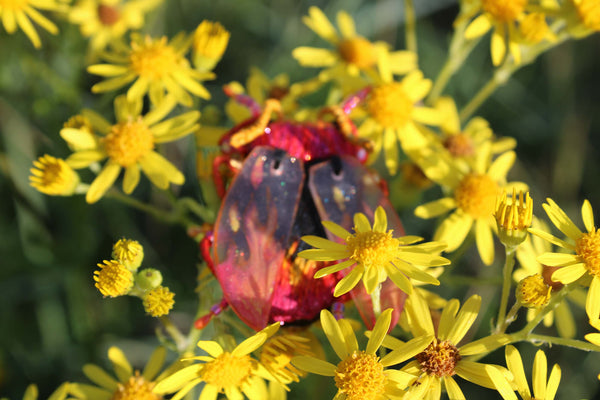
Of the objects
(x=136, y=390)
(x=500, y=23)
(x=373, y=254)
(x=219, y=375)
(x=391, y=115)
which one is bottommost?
(x=136, y=390)

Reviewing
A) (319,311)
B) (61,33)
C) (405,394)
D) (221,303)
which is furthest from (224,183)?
(61,33)

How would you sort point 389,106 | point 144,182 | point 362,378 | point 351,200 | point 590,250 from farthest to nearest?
1. point 144,182
2. point 389,106
3. point 351,200
4. point 590,250
5. point 362,378

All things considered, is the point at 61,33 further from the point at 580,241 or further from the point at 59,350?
the point at 580,241

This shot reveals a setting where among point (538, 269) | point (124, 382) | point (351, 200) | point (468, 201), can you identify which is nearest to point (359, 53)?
point (468, 201)

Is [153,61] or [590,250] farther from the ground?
[153,61]

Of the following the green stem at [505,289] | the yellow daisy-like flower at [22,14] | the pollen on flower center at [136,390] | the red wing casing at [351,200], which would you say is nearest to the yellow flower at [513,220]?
the green stem at [505,289]

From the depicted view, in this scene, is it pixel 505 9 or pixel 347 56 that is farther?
pixel 347 56

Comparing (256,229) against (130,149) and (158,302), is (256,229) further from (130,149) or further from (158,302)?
(130,149)

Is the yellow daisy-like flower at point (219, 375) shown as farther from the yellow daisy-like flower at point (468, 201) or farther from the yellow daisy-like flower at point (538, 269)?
the yellow daisy-like flower at point (538, 269)
